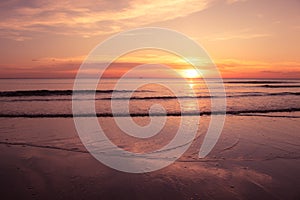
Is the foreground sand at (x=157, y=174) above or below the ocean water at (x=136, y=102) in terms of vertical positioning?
below

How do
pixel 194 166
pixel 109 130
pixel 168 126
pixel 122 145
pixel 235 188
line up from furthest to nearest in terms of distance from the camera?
pixel 168 126, pixel 109 130, pixel 122 145, pixel 194 166, pixel 235 188

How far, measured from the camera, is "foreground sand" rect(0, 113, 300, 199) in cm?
529

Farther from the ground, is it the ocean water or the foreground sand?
the ocean water

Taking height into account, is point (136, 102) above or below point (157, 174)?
above

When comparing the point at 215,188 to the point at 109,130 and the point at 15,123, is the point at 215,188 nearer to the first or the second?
the point at 109,130

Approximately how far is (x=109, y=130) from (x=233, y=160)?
6255 mm

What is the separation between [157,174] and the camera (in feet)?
20.9

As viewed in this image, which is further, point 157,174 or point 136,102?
point 136,102

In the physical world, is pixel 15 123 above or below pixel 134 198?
above

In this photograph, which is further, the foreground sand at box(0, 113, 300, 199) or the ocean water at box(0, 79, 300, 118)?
the ocean water at box(0, 79, 300, 118)

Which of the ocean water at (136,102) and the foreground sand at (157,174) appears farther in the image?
the ocean water at (136,102)

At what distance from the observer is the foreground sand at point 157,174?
208 inches

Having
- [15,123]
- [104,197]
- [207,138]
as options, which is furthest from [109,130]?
[104,197]

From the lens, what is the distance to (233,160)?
7613 millimetres
